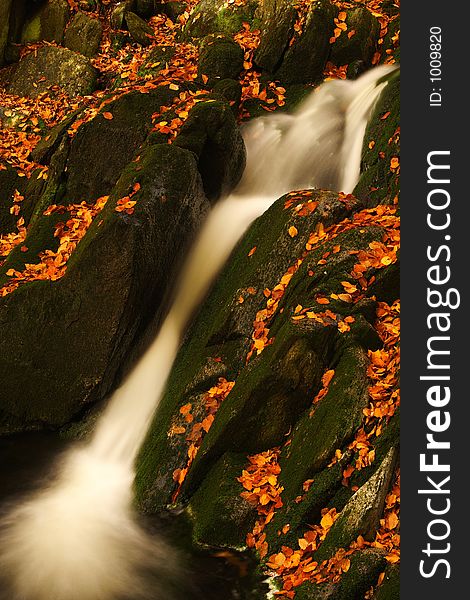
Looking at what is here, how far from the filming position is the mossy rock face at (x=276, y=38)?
37.6 feet

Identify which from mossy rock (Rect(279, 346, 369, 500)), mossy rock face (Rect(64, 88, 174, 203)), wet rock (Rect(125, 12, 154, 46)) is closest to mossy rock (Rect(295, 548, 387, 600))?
mossy rock (Rect(279, 346, 369, 500))

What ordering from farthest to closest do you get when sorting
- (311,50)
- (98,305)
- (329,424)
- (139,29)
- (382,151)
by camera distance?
(139,29) < (311,50) < (382,151) < (98,305) < (329,424)

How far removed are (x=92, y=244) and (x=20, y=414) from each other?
200 centimetres

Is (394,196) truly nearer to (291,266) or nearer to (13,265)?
(291,266)

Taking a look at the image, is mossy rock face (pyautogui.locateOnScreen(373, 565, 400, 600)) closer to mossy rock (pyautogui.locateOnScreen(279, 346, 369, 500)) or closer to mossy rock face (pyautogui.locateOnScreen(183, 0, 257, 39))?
mossy rock (pyautogui.locateOnScreen(279, 346, 369, 500))

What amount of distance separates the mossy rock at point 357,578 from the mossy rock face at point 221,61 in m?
8.65

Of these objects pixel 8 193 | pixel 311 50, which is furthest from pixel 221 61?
pixel 8 193

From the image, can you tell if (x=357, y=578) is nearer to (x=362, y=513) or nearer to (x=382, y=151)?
(x=362, y=513)

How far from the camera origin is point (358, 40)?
37.2ft

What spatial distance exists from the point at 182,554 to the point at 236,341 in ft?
6.92

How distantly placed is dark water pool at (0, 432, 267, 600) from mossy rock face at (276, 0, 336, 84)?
708cm

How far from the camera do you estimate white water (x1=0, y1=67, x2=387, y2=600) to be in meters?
5.30

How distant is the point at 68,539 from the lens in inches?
225

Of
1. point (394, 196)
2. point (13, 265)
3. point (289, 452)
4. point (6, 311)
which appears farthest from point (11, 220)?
point (289, 452)
